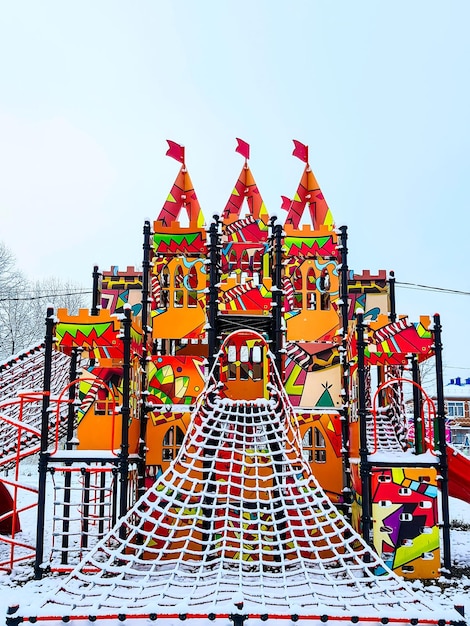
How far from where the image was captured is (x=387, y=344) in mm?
8188

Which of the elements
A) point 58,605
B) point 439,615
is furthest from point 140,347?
point 439,615

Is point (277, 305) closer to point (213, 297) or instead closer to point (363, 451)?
point (213, 297)

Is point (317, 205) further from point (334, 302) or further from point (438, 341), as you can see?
point (438, 341)

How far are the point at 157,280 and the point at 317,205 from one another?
3.32m

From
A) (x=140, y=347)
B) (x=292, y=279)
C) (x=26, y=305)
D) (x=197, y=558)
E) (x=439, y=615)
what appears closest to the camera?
(x=439, y=615)

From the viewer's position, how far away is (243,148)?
1190cm

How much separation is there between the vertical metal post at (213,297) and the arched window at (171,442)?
145 centimetres

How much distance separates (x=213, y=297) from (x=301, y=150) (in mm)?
4128

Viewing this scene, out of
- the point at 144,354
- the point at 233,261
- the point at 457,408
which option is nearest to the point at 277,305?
the point at 144,354

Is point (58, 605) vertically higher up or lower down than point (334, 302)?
lower down

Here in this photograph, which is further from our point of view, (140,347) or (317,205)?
(317,205)

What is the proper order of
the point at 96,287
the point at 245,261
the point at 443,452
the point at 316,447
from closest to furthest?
1. the point at 443,452
2. the point at 316,447
3. the point at 96,287
4. the point at 245,261

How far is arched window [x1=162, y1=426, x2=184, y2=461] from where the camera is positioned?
9.19 meters

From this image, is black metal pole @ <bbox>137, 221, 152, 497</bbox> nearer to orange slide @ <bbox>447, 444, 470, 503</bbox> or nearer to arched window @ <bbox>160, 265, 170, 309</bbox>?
arched window @ <bbox>160, 265, 170, 309</bbox>
